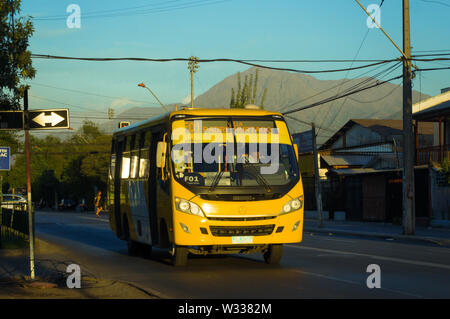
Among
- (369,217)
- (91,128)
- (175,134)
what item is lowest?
(369,217)

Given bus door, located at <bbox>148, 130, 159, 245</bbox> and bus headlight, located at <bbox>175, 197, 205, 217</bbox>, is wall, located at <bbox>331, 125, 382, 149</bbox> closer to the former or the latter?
bus door, located at <bbox>148, 130, 159, 245</bbox>

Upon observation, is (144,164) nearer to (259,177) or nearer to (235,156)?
(235,156)

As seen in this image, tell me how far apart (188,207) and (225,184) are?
0.80 m

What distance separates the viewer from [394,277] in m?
12.6

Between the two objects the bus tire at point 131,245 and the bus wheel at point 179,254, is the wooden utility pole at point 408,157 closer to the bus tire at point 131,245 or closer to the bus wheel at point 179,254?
the bus tire at point 131,245

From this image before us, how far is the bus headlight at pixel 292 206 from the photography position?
14086 mm

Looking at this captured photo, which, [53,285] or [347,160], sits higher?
[347,160]

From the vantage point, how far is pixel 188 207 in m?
13.8

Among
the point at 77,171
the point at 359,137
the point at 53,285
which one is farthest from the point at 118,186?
the point at 77,171

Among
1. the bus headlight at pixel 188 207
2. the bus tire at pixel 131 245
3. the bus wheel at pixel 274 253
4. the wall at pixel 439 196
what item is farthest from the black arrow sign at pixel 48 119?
the wall at pixel 439 196

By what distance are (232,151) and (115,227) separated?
6820mm

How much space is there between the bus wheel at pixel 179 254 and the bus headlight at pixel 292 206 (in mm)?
2058
